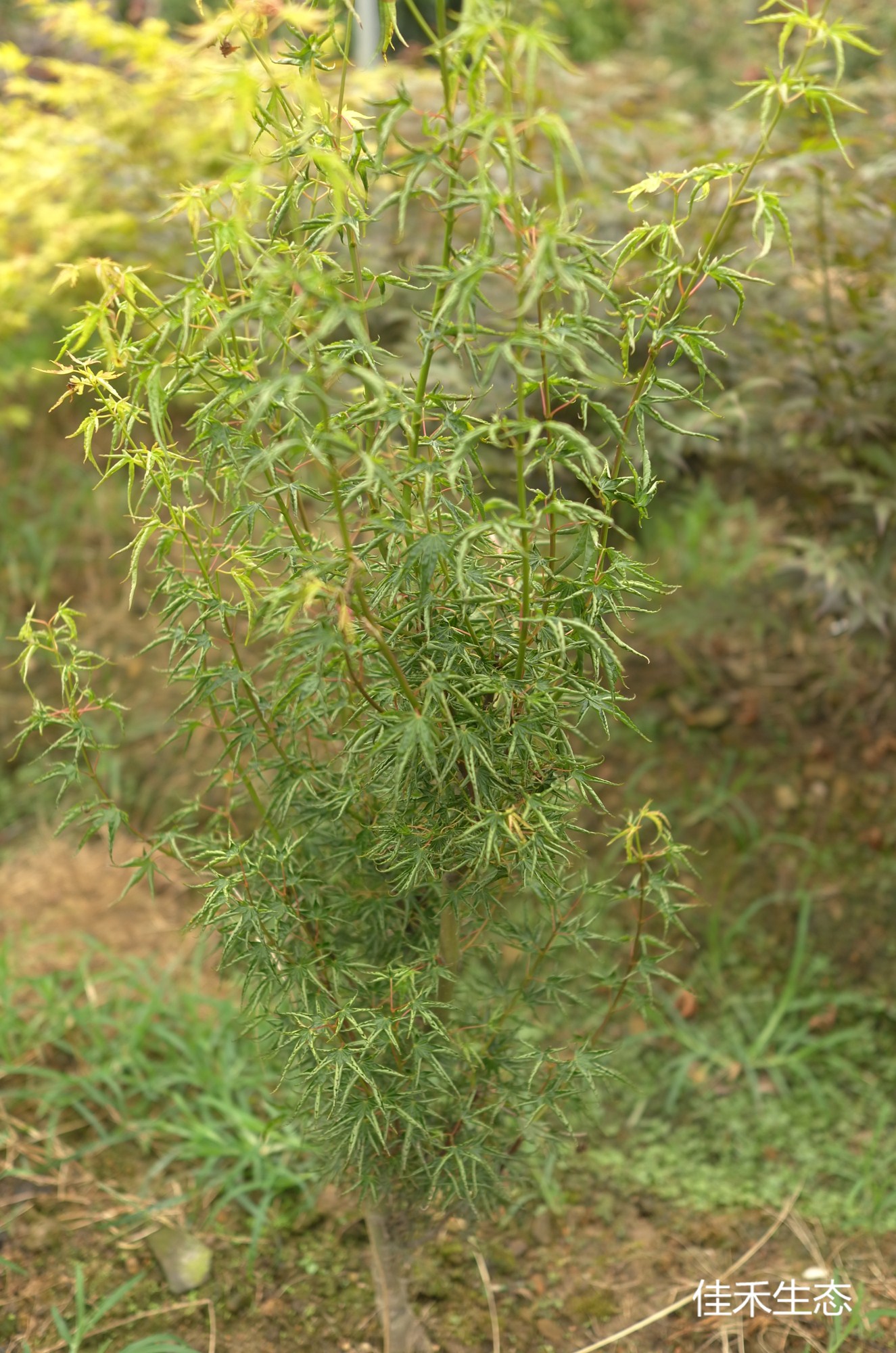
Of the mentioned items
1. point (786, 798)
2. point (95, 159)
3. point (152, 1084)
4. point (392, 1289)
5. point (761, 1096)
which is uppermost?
point (95, 159)

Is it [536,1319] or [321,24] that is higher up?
[321,24]

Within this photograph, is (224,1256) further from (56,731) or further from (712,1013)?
Result: (56,731)

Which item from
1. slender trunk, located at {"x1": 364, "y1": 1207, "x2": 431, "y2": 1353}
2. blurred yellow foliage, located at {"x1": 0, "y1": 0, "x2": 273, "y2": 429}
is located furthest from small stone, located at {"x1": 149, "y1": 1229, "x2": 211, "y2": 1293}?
blurred yellow foliage, located at {"x1": 0, "y1": 0, "x2": 273, "y2": 429}

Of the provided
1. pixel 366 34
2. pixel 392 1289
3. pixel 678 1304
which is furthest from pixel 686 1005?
pixel 366 34

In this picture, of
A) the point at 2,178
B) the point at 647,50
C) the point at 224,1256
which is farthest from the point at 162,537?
the point at 647,50

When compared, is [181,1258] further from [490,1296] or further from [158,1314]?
[490,1296]

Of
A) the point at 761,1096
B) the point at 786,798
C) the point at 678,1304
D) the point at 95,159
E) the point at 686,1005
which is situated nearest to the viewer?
the point at 678,1304

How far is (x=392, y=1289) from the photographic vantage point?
193cm

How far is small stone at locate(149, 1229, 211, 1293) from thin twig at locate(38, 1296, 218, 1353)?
0.10 ft

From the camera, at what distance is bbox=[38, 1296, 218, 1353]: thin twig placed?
2.09 m

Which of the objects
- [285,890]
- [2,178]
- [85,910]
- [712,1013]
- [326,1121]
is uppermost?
[2,178]

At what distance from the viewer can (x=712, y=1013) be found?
9.88 feet

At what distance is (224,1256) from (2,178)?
11.1 ft

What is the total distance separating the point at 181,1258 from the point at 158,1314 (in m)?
0.11
